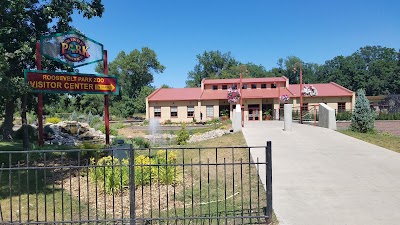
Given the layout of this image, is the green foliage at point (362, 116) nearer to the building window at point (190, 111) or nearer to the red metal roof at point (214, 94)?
the red metal roof at point (214, 94)

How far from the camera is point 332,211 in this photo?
5.13 metres

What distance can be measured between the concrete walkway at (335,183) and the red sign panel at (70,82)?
18.9 feet

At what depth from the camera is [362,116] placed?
16.0 metres

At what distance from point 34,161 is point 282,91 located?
3492 cm

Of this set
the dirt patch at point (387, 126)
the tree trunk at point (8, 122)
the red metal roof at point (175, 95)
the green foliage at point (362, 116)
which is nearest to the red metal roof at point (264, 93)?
the red metal roof at point (175, 95)

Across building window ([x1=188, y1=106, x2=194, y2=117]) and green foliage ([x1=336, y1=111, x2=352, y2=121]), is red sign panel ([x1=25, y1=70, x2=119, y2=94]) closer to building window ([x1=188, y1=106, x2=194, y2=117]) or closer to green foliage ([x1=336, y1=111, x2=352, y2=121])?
green foliage ([x1=336, y1=111, x2=352, y2=121])

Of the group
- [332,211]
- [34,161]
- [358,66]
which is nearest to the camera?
[332,211]

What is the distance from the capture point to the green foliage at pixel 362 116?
52.2 ft

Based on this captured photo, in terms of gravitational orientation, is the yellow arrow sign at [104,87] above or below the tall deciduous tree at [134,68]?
below

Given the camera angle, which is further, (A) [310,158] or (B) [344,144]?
(B) [344,144]

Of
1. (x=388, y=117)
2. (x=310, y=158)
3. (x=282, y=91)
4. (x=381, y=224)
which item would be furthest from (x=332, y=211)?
(x=282, y=91)

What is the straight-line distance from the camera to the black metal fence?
4.66 metres

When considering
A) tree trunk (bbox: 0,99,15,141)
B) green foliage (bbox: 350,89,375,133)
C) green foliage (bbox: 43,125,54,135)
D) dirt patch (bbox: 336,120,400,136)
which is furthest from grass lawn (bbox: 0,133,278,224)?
dirt patch (bbox: 336,120,400,136)

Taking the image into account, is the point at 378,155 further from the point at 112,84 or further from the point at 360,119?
the point at 112,84
